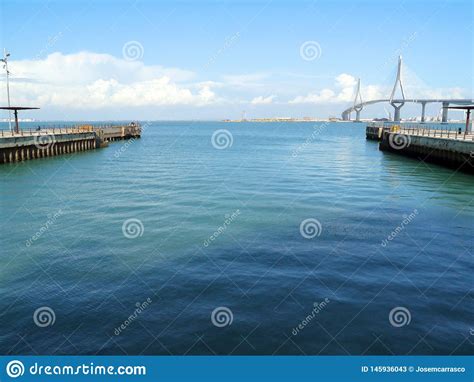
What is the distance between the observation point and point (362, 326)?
12016mm

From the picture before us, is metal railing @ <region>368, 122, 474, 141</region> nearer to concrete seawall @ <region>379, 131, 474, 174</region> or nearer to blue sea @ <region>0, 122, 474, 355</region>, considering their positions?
concrete seawall @ <region>379, 131, 474, 174</region>

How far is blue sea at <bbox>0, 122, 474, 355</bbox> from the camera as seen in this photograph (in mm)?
11516

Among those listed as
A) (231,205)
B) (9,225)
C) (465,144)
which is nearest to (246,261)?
(231,205)

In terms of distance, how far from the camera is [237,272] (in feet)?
52.7

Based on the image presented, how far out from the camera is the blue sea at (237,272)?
Result: 1152cm

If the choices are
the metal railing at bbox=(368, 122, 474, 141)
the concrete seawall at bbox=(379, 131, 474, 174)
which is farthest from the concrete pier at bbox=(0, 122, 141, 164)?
the metal railing at bbox=(368, 122, 474, 141)

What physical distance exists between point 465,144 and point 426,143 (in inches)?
481

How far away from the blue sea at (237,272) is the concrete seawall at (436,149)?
442 inches

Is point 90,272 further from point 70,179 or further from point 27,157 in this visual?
point 27,157

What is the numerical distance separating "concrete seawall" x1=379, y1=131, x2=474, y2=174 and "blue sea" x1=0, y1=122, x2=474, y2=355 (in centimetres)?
1123

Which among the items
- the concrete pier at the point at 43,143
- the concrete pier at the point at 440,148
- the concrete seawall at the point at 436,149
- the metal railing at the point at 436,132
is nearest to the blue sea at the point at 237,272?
the concrete seawall at the point at 436,149

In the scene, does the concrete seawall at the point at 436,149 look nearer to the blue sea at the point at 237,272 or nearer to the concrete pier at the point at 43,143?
the blue sea at the point at 237,272

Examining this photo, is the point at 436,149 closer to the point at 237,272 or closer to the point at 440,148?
the point at 440,148

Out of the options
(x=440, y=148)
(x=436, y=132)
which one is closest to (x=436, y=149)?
(x=440, y=148)
